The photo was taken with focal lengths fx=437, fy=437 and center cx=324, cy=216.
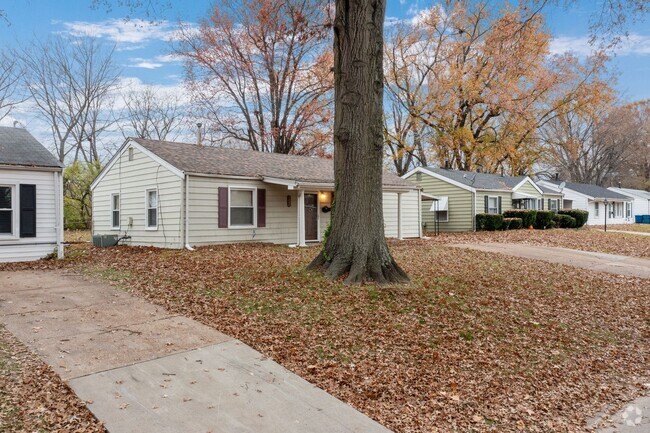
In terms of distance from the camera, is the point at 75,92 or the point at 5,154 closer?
the point at 5,154

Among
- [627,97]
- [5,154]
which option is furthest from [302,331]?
[627,97]

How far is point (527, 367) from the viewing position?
15.6 ft

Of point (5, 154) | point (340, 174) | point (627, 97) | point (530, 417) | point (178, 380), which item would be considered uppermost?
point (627, 97)

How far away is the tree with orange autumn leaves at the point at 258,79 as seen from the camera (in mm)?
25750

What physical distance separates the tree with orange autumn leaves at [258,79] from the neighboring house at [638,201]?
31657 millimetres

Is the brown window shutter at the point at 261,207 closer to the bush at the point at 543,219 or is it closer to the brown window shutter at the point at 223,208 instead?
the brown window shutter at the point at 223,208

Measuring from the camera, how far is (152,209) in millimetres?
14438

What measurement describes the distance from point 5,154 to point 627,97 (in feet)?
155

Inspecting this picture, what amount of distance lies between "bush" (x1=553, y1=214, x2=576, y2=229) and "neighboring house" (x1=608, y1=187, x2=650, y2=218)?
18417mm

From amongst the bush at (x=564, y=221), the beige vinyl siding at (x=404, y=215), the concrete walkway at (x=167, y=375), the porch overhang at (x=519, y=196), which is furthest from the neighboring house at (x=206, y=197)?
the bush at (x=564, y=221)

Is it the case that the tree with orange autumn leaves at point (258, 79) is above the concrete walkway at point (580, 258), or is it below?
above

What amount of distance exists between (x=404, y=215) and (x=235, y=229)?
820 centimetres

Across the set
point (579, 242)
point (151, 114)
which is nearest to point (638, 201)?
point (579, 242)

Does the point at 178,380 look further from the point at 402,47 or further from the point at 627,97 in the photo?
the point at 627,97
